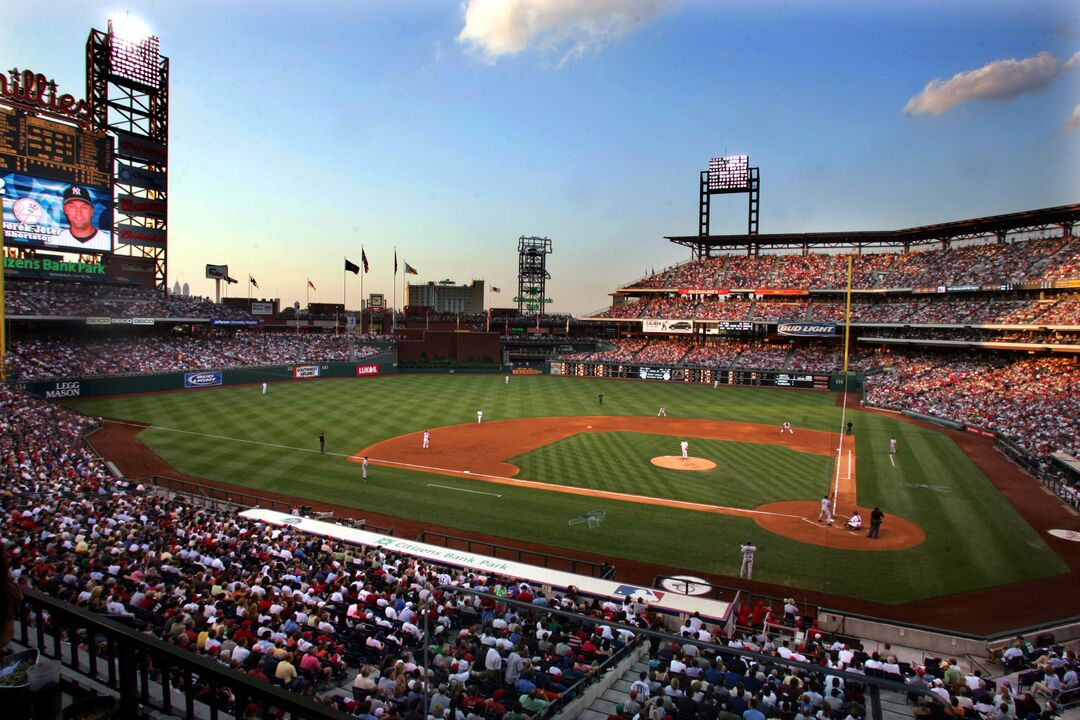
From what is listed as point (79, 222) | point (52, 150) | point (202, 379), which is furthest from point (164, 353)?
point (52, 150)

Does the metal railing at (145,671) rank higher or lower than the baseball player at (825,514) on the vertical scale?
higher

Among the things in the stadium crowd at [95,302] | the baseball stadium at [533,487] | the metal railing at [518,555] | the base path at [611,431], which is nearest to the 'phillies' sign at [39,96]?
the baseball stadium at [533,487]

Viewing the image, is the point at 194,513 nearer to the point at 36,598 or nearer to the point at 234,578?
the point at 234,578

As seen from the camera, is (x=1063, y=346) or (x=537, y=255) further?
(x=537, y=255)

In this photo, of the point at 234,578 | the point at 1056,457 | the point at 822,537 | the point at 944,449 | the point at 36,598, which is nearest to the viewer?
the point at 36,598

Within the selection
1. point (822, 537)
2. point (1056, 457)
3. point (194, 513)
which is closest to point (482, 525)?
point (194, 513)

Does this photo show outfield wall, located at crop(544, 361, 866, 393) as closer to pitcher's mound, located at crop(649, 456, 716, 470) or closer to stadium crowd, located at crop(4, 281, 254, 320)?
pitcher's mound, located at crop(649, 456, 716, 470)

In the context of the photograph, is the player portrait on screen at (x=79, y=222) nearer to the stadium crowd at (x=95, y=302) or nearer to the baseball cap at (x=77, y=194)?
the baseball cap at (x=77, y=194)
